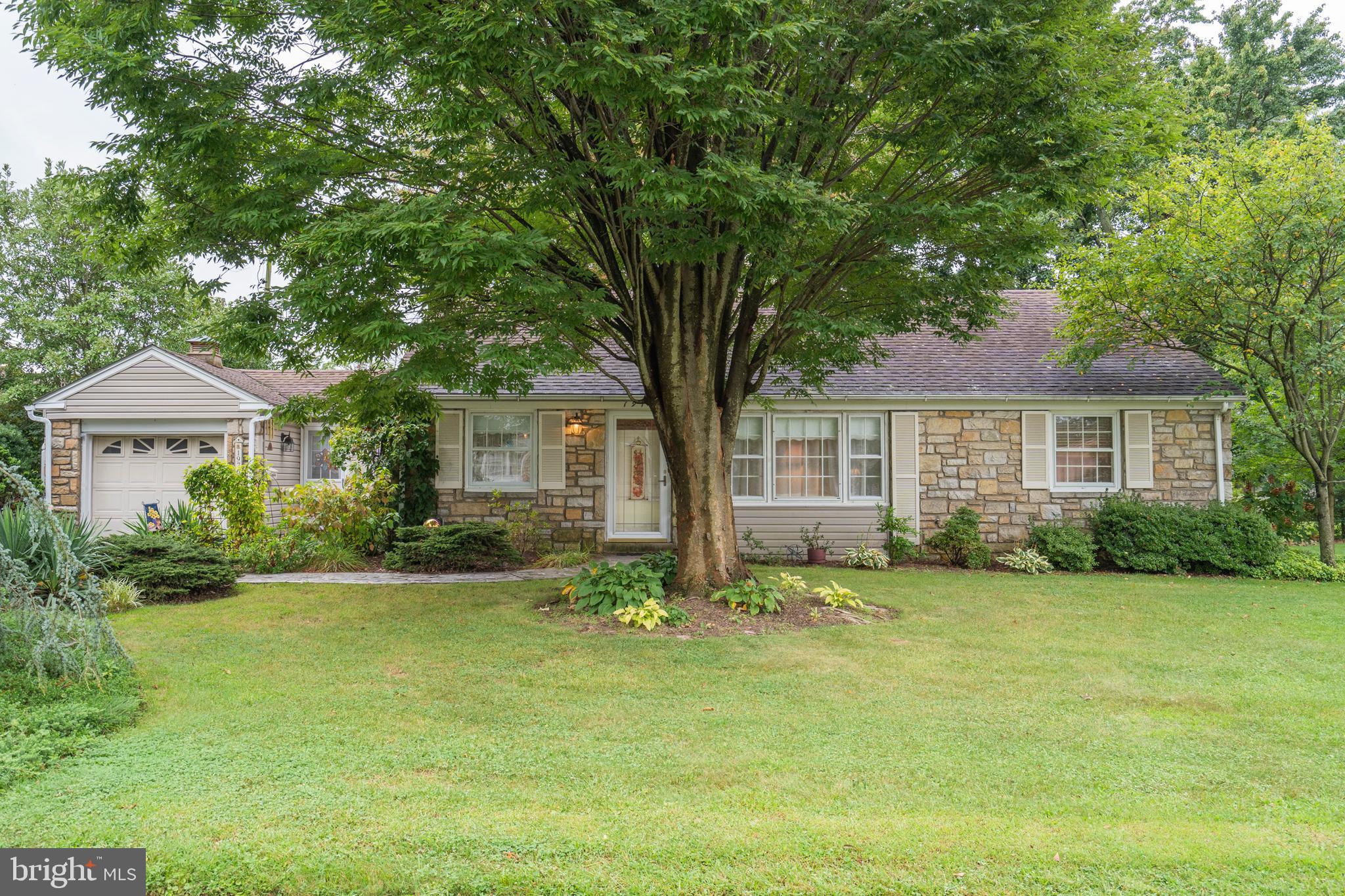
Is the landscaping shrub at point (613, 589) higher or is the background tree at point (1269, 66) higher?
the background tree at point (1269, 66)

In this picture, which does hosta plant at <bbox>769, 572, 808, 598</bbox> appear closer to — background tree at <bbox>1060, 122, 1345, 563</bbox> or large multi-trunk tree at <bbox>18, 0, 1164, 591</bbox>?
large multi-trunk tree at <bbox>18, 0, 1164, 591</bbox>

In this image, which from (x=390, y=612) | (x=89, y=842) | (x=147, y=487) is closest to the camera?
(x=89, y=842)

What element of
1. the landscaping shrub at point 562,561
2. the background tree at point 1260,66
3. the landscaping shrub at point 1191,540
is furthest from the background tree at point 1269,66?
the landscaping shrub at point 562,561

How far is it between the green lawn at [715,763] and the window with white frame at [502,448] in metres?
5.11

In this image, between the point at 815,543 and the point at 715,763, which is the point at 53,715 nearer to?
the point at 715,763

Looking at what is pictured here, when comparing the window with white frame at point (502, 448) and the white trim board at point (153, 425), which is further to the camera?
the white trim board at point (153, 425)

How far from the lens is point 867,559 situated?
10844mm

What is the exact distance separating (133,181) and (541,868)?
712 centimetres

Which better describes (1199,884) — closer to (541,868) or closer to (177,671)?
(541,868)

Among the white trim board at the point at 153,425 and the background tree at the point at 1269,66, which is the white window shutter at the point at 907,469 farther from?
the background tree at the point at 1269,66

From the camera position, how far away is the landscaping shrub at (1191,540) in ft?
34.6

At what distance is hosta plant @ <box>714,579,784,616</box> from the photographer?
7133mm

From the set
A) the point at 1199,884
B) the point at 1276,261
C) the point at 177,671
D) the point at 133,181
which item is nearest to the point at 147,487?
the point at 133,181

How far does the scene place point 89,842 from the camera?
108 inches
